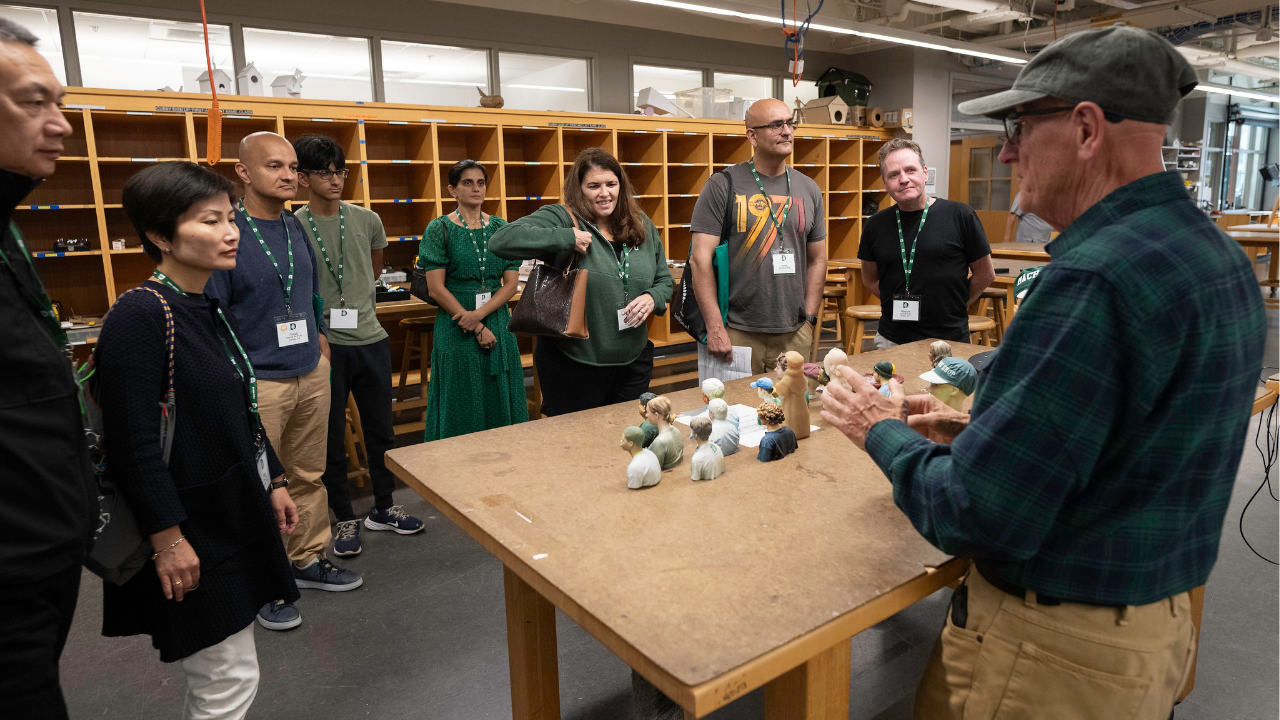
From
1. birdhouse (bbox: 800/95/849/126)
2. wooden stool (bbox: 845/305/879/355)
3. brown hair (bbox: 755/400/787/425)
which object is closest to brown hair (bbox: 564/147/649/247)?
brown hair (bbox: 755/400/787/425)

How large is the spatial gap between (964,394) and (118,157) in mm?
5470

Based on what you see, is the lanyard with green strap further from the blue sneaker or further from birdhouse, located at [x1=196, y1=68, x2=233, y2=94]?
birdhouse, located at [x1=196, y1=68, x2=233, y2=94]

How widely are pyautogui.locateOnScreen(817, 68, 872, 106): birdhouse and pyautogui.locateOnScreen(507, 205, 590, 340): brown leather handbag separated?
735 cm

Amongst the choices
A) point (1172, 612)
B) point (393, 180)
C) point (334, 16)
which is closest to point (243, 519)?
point (1172, 612)

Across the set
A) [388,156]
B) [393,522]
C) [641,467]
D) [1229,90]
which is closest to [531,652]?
[641,467]

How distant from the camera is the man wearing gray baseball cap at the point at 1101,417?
0.89 metres

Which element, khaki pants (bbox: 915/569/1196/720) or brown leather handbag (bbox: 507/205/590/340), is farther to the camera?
brown leather handbag (bbox: 507/205/590/340)

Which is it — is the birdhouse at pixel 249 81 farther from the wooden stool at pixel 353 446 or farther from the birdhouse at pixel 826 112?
the birdhouse at pixel 826 112

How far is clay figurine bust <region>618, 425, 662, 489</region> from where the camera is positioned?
1.52 m

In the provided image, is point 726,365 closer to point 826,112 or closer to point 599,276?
point 599,276

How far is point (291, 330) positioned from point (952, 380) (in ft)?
6.59

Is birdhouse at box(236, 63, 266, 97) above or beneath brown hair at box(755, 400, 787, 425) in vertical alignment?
above

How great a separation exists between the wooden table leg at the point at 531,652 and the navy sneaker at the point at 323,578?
50.3 inches

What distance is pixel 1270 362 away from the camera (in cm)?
633
